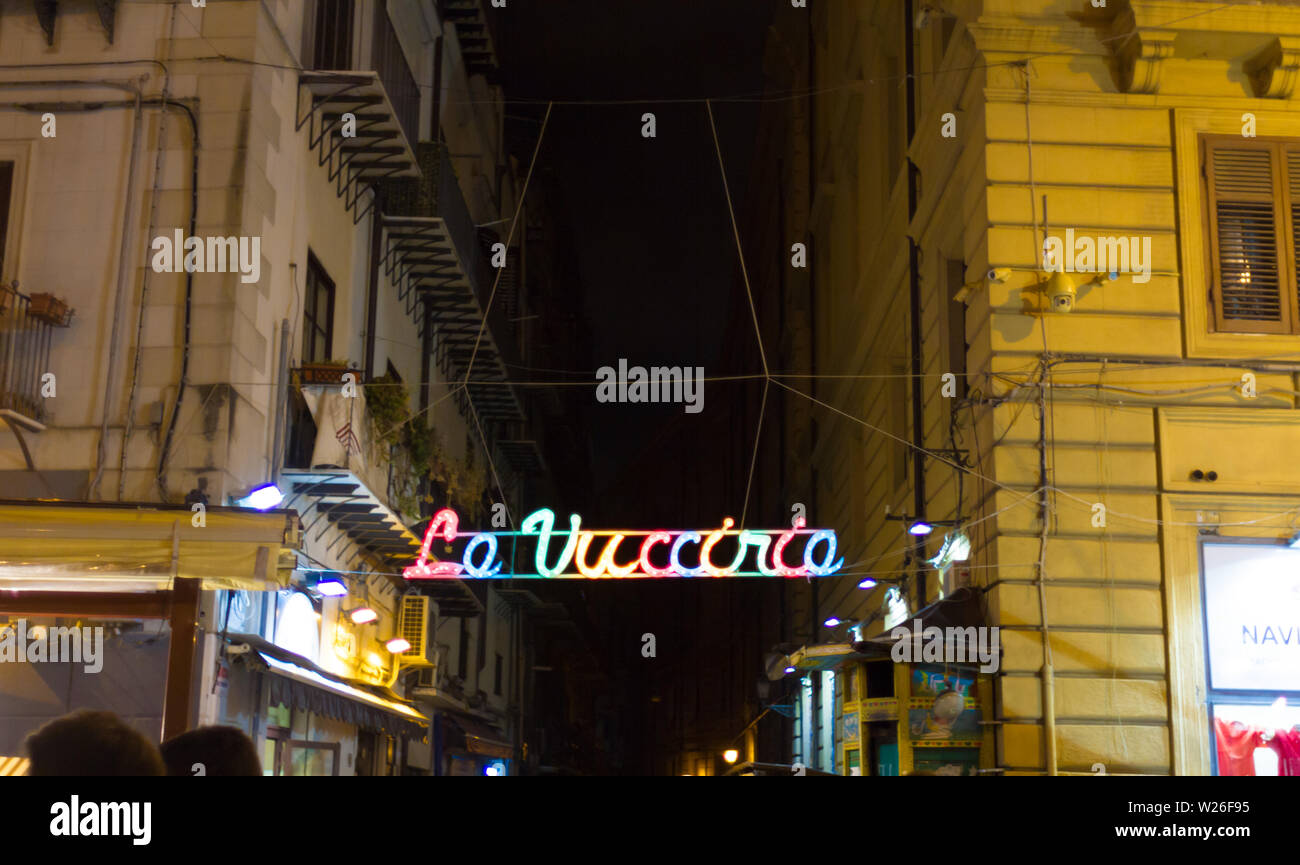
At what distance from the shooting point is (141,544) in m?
13.1

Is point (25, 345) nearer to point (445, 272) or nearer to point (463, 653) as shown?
point (445, 272)

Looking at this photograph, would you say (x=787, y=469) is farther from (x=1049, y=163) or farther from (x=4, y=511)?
(x=4, y=511)

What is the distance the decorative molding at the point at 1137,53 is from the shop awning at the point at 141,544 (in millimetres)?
11406

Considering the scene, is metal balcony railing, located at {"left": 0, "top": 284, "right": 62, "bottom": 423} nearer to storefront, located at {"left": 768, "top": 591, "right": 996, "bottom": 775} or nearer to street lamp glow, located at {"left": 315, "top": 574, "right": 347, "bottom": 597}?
street lamp glow, located at {"left": 315, "top": 574, "right": 347, "bottom": 597}

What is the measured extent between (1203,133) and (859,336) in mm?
10962

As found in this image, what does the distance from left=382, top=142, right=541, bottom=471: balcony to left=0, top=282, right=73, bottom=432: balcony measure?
5.58 metres

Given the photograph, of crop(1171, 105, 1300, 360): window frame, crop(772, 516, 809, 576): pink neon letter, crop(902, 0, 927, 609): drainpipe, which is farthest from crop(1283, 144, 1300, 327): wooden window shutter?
crop(772, 516, 809, 576): pink neon letter

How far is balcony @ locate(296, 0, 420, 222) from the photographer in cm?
1777

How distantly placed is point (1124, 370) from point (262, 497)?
10.2 meters

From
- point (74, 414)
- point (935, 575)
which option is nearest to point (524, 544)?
point (935, 575)

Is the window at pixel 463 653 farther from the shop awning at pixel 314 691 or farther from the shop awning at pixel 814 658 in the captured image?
the shop awning at pixel 814 658

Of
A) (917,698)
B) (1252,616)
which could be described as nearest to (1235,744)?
(1252,616)

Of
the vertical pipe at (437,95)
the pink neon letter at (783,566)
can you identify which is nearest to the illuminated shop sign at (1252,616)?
the pink neon letter at (783,566)

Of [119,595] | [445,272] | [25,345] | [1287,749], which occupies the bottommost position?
[1287,749]
